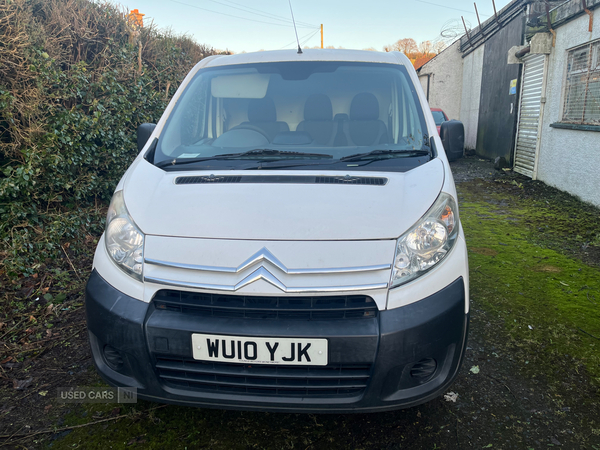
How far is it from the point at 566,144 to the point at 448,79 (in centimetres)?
1061

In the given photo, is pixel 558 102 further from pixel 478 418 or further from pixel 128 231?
pixel 128 231

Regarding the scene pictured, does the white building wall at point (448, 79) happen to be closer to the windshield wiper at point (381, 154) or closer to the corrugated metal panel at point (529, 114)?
the corrugated metal panel at point (529, 114)

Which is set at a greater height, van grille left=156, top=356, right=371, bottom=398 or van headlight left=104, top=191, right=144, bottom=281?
van headlight left=104, top=191, right=144, bottom=281

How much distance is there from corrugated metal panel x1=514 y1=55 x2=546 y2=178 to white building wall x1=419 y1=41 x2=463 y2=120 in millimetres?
7320

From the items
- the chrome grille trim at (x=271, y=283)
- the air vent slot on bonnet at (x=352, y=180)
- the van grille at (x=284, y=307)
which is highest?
the air vent slot on bonnet at (x=352, y=180)

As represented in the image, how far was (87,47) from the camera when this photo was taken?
5730 mm

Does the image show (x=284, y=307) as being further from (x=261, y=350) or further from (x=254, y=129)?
(x=254, y=129)

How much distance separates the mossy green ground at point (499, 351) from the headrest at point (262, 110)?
1.85 m

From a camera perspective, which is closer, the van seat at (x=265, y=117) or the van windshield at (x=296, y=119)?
the van windshield at (x=296, y=119)

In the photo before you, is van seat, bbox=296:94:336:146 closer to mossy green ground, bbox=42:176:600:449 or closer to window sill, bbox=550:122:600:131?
mossy green ground, bbox=42:176:600:449

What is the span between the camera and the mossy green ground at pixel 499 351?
88.0 inches

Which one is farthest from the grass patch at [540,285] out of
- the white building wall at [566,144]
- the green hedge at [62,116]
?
the green hedge at [62,116]

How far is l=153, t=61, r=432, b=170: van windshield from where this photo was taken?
259 centimetres

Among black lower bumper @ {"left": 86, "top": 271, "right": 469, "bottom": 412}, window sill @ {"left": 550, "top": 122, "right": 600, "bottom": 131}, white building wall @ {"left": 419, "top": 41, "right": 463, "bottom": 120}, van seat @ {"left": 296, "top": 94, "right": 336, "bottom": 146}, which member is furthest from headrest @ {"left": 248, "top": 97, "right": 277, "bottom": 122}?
white building wall @ {"left": 419, "top": 41, "right": 463, "bottom": 120}
